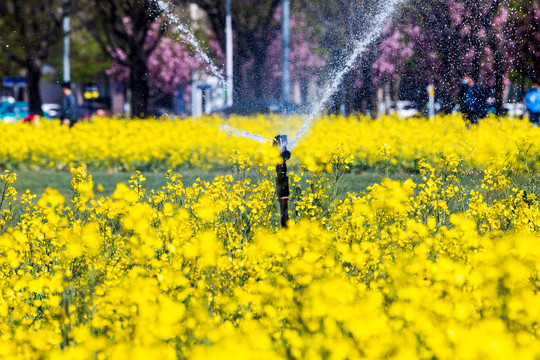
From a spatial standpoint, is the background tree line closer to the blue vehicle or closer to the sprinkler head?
the blue vehicle

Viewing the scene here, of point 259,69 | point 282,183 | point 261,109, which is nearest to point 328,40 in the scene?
point 261,109

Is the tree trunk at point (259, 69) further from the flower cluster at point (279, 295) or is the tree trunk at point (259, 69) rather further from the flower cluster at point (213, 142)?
the flower cluster at point (279, 295)

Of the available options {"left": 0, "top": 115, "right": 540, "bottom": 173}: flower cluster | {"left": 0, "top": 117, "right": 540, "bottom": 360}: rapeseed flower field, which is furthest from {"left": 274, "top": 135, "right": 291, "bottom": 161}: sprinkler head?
{"left": 0, "top": 115, "right": 540, "bottom": 173}: flower cluster

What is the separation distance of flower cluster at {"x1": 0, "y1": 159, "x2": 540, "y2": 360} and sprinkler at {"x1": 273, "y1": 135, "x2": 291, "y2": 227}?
0.34 meters

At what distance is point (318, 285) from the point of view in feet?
10.6

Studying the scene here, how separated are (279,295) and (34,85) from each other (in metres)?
29.4

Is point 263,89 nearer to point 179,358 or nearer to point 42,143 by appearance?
point 42,143

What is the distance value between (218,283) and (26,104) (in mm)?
41442

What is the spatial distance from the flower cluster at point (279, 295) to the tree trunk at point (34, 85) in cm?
2554

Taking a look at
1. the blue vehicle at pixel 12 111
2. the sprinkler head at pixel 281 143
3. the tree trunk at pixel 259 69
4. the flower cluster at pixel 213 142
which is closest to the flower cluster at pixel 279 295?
the sprinkler head at pixel 281 143

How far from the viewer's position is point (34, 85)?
31.3m

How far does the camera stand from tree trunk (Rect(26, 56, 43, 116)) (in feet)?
98.9

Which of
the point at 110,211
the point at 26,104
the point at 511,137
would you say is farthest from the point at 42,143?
the point at 26,104

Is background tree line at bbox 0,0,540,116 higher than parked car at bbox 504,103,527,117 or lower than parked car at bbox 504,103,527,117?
higher
